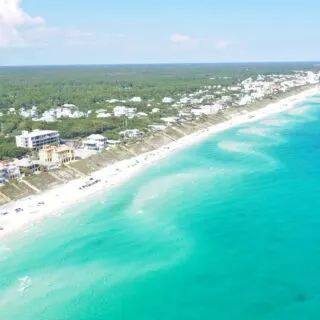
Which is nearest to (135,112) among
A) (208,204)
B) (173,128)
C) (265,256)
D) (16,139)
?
(173,128)

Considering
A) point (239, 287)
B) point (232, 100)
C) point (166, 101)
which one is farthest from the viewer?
point (232, 100)

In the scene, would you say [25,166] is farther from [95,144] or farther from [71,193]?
[95,144]

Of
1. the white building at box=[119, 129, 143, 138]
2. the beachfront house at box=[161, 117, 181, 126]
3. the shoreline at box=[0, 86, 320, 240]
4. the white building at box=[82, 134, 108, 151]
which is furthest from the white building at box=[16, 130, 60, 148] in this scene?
the beachfront house at box=[161, 117, 181, 126]

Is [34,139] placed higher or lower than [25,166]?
higher

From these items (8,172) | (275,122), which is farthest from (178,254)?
(275,122)

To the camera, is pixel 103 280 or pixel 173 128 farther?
pixel 173 128

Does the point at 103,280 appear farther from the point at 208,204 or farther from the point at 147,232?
the point at 208,204
